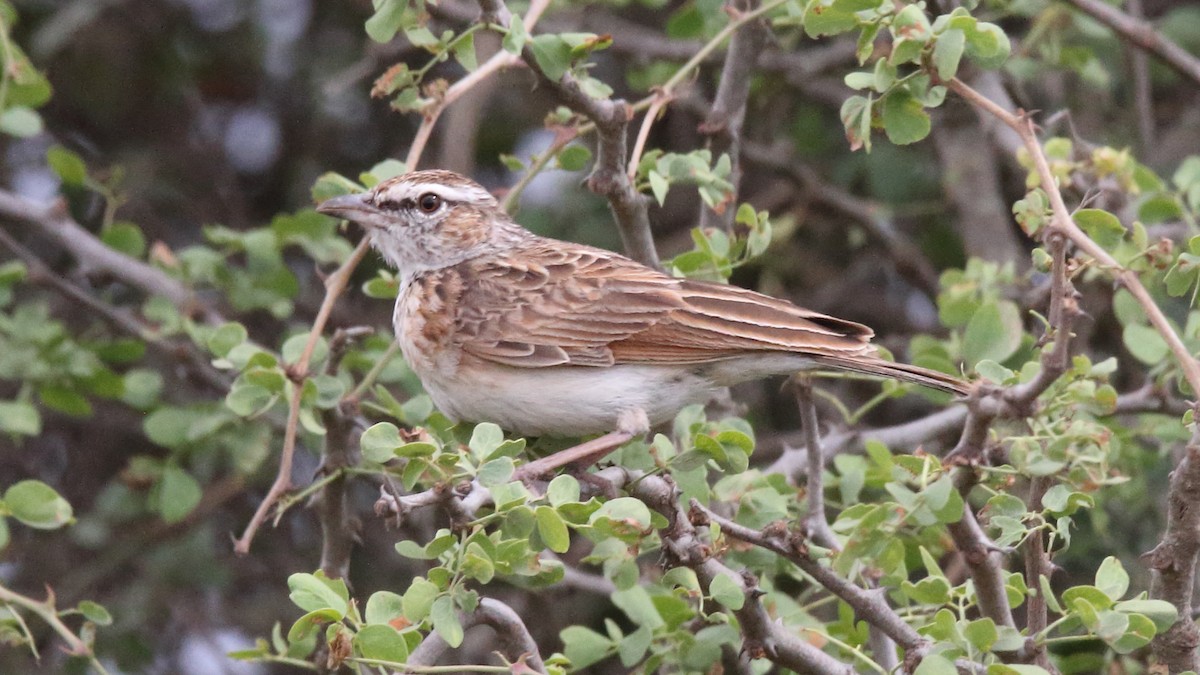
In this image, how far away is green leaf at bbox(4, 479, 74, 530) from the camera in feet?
13.7

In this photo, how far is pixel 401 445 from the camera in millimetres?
3115

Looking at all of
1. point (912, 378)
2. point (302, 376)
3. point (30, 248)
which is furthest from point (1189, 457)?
point (30, 248)

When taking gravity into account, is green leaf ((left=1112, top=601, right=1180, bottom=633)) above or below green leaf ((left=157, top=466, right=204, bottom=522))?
above

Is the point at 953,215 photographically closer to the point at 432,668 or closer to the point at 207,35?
the point at 207,35

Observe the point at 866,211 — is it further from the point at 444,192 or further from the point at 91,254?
the point at 91,254

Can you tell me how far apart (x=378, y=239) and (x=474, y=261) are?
0.34 m

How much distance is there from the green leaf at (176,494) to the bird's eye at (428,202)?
4.27 ft

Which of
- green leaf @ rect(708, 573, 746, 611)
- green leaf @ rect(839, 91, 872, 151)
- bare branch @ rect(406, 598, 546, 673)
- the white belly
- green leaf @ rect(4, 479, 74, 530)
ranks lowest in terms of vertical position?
green leaf @ rect(4, 479, 74, 530)

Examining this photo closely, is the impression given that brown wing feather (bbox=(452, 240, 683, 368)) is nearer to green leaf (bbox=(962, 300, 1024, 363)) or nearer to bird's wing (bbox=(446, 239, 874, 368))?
bird's wing (bbox=(446, 239, 874, 368))

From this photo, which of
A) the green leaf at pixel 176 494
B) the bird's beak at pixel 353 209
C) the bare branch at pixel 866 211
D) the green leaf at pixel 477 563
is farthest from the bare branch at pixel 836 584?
the bare branch at pixel 866 211

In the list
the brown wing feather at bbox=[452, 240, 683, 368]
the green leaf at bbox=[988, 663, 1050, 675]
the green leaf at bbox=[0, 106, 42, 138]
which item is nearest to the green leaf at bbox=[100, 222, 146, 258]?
the green leaf at bbox=[0, 106, 42, 138]

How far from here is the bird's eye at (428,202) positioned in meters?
5.06

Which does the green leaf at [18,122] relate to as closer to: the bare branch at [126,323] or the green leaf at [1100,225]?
the bare branch at [126,323]

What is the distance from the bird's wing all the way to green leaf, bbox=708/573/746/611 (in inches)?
39.1
